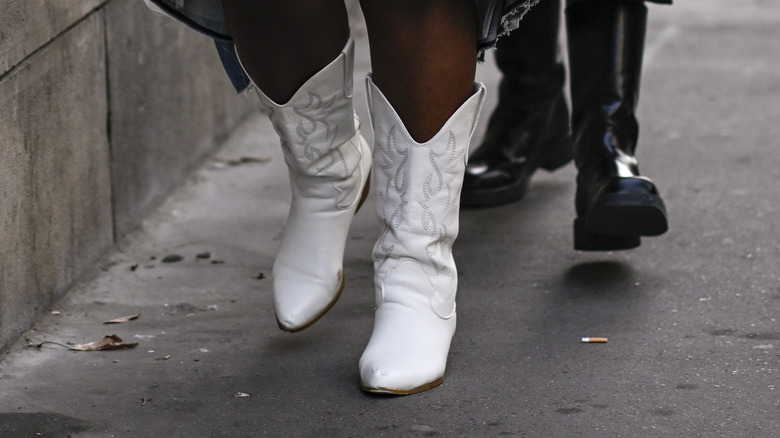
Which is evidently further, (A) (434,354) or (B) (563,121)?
(B) (563,121)

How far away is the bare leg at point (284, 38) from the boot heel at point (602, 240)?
65 cm

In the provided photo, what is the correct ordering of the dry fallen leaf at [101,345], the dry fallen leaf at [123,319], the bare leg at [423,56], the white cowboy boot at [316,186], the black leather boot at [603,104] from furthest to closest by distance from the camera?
the black leather boot at [603,104], the dry fallen leaf at [123,319], the dry fallen leaf at [101,345], the white cowboy boot at [316,186], the bare leg at [423,56]

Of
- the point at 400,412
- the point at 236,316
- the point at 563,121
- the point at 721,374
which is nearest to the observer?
the point at 400,412

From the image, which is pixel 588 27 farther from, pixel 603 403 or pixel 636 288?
pixel 603 403

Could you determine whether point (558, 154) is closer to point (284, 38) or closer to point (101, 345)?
point (284, 38)

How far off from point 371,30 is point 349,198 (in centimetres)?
36

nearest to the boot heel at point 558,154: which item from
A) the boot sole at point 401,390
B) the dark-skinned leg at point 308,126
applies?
the dark-skinned leg at point 308,126

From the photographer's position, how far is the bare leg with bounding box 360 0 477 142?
1.53 m

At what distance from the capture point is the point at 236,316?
196 cm

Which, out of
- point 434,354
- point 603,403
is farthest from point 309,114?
point 603,403

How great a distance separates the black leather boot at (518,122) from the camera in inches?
96.7

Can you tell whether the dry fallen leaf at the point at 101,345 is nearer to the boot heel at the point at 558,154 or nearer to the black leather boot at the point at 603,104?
the black leather boot at the point at 603,104

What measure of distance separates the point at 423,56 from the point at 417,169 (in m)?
0.17

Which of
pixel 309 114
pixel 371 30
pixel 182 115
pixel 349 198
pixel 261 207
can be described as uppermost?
pixel 371 30
